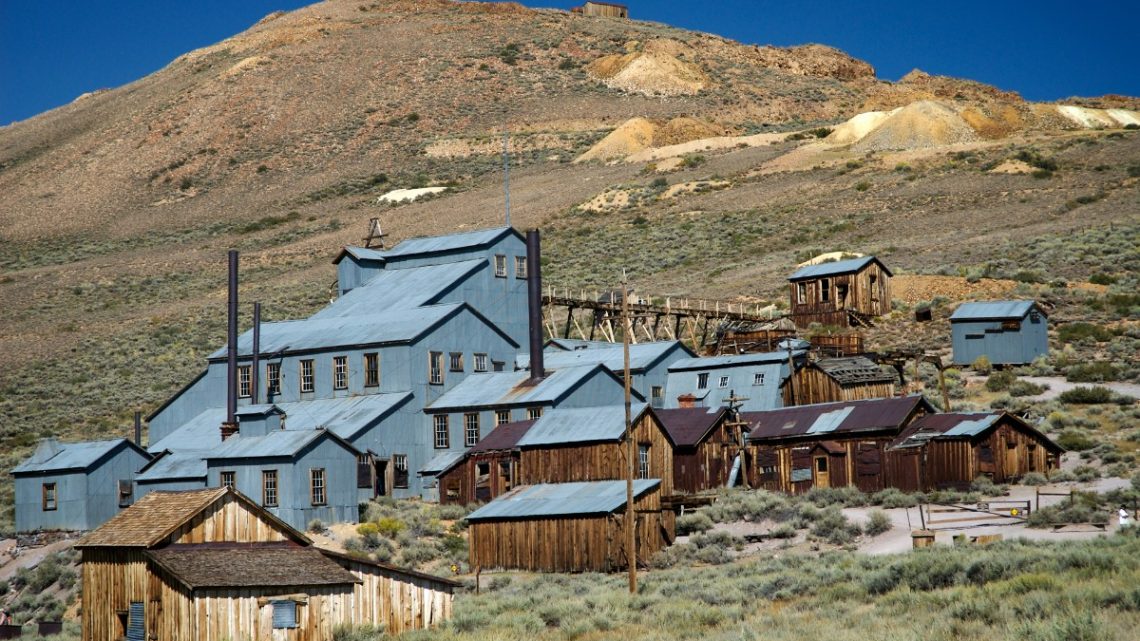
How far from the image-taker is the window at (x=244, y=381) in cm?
6069

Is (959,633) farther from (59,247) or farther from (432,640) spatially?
(59,247)

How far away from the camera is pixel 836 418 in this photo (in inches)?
1938

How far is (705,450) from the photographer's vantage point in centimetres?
5022

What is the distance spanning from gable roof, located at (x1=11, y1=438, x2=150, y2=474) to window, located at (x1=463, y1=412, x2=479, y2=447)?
11.3 meters

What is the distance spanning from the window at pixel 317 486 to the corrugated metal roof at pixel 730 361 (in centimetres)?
1608

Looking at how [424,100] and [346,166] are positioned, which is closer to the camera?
[346,166]

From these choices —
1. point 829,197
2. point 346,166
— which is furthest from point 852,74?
point 829,197

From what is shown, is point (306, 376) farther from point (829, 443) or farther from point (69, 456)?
point (829, 443)

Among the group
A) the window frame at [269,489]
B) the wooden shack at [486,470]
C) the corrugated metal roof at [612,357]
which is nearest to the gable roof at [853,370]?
the corrugated metal roof at [612,357]

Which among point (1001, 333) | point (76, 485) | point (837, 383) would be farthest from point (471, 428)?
point (1001, 333)

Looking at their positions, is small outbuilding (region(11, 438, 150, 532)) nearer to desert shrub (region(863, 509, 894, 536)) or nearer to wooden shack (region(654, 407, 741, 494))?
wooden shack (region(654, 407, 741, 494))

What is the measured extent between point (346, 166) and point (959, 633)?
130m

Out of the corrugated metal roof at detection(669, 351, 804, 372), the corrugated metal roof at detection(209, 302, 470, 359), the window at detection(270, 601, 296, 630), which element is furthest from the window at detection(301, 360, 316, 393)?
the window at detection(270, 601, 296, 630)

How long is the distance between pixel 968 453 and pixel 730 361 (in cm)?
1378
